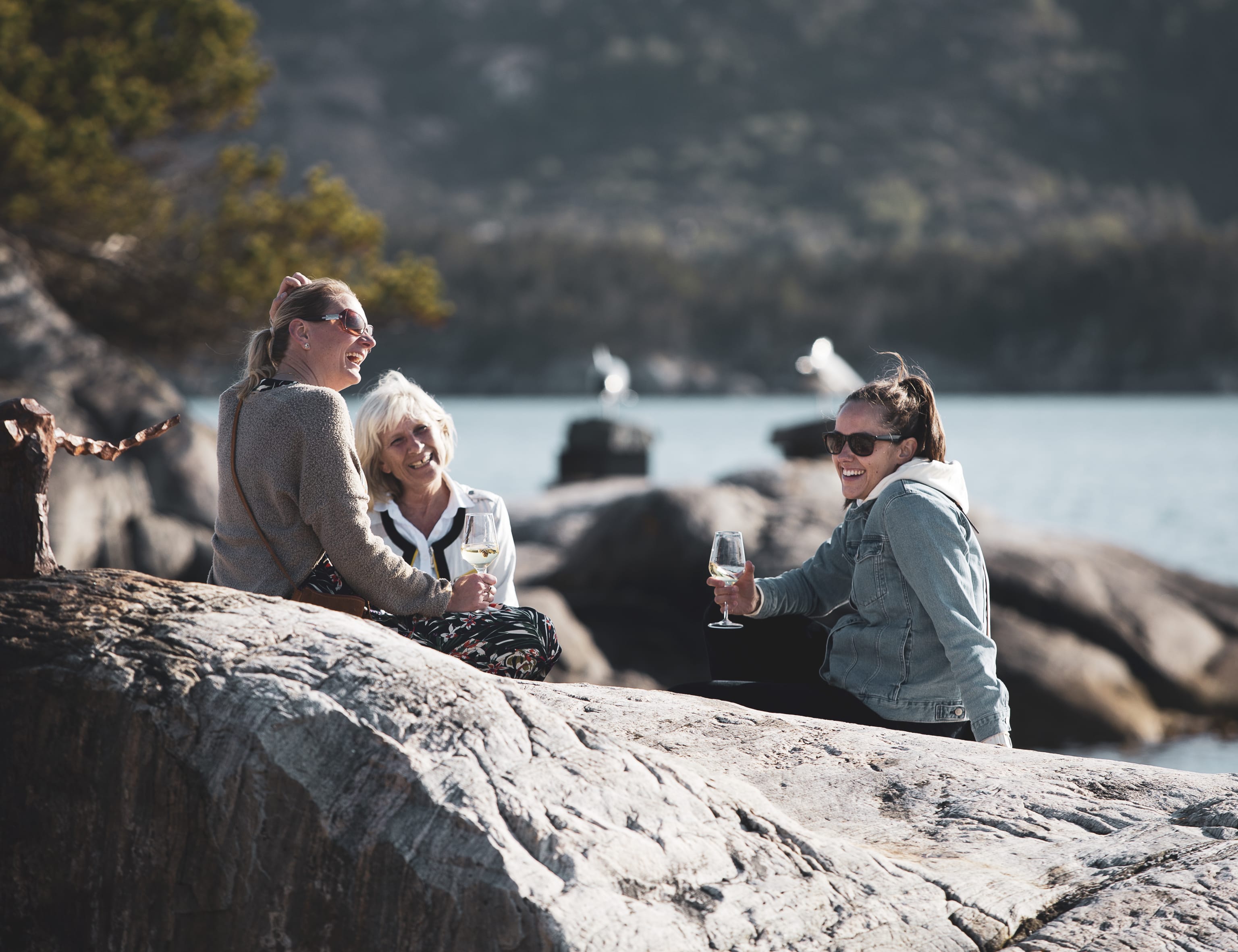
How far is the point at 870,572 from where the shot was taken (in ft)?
12.7

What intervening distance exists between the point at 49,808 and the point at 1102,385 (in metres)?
99.4

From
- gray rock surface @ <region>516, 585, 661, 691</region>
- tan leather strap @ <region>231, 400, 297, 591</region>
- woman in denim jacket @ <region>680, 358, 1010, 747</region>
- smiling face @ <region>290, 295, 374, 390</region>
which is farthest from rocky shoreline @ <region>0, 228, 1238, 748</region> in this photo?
tan leather strap @ <region>231, 400, 297, 591</region>

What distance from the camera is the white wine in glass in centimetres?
380

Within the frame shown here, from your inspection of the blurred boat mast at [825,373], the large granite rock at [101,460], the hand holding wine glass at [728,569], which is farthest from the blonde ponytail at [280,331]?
the blurred boat mast at [825,373]

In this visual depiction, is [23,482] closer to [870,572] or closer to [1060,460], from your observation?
[870,572]

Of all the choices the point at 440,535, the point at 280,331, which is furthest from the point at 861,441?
the point at 280,331

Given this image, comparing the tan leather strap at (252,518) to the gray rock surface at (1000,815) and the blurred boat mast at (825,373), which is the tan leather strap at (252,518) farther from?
the blurred boat mast at (825,373)

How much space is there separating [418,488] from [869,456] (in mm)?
1371

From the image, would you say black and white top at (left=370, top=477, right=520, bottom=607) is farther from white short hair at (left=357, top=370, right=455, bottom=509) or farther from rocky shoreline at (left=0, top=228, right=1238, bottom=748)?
rocky shoreline at (left=0, top=228, right=1238, bottom=748)

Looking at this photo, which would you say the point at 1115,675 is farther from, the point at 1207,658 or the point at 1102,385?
the point at 1102,385

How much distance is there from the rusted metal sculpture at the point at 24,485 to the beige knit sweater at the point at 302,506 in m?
0.60

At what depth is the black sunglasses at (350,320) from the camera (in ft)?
11.6

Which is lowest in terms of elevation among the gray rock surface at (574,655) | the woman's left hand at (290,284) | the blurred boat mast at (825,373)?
the gray rock surface at (574,655)

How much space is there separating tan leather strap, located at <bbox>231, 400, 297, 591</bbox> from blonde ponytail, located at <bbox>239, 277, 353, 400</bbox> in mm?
173
